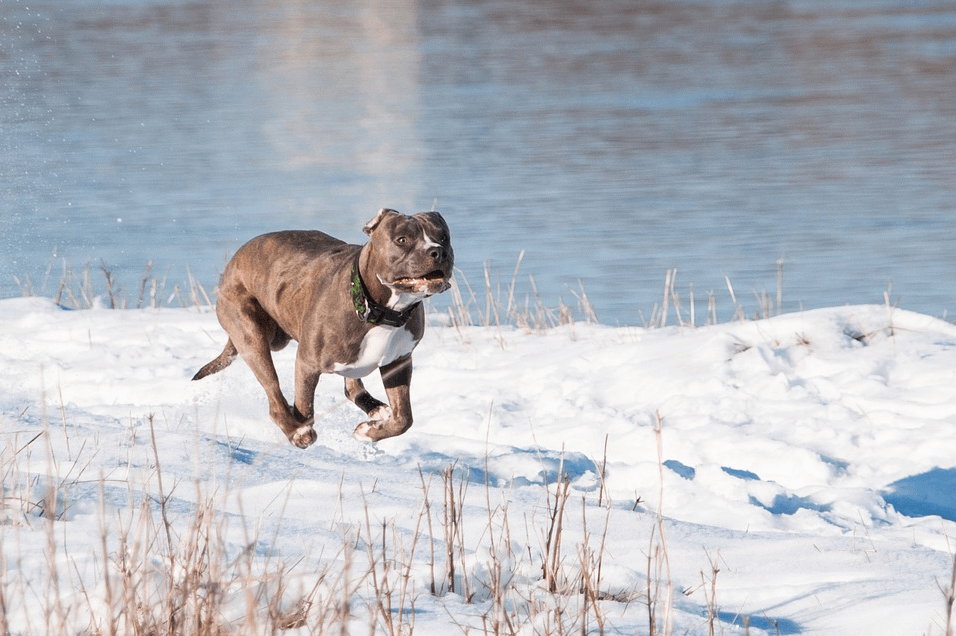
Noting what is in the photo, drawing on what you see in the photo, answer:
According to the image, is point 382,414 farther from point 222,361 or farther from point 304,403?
point 222,361

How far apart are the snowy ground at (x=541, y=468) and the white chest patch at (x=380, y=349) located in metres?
0.46

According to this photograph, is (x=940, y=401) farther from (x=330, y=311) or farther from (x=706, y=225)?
(x=706, y=225)

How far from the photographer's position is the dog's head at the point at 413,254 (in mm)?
5566

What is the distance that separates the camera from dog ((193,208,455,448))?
5.65 meters

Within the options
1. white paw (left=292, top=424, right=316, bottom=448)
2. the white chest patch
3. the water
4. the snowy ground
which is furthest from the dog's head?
the water

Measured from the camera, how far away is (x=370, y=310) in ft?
19.5

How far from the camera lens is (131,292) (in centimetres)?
1368

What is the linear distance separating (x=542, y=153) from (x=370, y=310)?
54.2ft

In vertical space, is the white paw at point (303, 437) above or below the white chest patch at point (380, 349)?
below

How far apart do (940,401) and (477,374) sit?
3.00m

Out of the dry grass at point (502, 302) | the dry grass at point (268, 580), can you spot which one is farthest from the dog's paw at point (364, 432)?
the dry grass at point (502, 302)

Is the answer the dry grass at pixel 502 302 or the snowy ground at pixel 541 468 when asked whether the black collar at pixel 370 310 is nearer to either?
the snowy ground at pixel 541 468

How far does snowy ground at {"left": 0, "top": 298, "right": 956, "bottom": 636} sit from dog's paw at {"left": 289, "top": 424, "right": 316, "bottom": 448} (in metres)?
0.11

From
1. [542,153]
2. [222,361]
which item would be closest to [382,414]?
[222,361]
